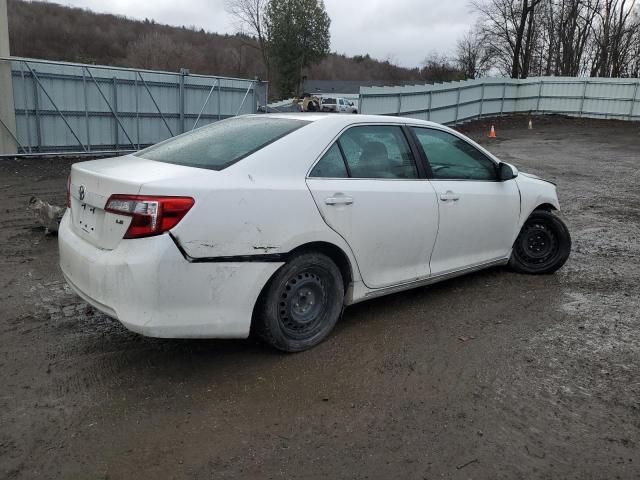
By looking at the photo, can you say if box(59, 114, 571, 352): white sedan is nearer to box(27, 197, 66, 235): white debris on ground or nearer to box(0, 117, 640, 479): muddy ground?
box(0, 117, 640, 479): muddy ground

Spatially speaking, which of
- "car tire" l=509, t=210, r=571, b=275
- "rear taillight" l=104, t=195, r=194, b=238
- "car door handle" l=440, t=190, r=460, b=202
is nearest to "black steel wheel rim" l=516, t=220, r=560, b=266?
"car tire" l=509, t=210, r=571, b=275

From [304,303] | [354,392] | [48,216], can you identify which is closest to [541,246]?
[304,303]

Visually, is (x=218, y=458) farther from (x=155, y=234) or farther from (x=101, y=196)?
(x=101, y=196)

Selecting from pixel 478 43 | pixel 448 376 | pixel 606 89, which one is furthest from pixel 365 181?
pixel 478 43

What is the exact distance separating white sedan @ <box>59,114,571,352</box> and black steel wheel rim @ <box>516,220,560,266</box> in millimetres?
701

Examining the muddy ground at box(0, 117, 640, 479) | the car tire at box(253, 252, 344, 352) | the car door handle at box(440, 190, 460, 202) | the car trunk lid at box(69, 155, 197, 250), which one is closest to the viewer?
the muddy ground at box(0, 117, 640, 479)

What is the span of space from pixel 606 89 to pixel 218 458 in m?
29.0

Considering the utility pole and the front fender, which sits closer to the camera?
the front fender

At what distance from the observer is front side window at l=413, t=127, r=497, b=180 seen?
4449 millimetres

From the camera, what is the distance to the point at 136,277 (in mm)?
2941

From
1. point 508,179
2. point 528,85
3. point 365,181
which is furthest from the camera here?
point 528,85

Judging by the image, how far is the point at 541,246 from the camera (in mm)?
5465

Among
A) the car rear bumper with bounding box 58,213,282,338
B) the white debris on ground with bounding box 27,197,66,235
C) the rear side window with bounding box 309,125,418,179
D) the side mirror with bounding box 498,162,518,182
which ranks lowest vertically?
the white debris on ground with bounding box 27,197,66,235

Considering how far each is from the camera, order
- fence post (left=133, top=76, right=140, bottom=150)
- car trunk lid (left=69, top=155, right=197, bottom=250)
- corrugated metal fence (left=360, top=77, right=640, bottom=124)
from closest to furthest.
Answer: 1. car trunk lid (left=69, top=155, right=197, bottom=250)
2. fence post (left=133, top=76, right=140, bottom=150)
3. corrugated metal fence (left=360, top=77, right=640, bottom=124)
